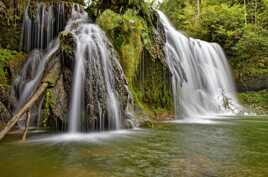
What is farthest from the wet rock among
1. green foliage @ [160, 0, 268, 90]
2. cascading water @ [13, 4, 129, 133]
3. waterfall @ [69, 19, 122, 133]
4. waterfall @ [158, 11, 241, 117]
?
green foliage @ [160, 0, 268, 90]

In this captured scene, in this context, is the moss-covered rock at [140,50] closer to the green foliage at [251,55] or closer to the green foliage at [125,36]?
the green foliage at [125,36]

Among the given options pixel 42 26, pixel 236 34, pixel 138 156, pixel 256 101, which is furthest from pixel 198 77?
pixel 138 156

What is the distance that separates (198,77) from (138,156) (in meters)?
11.1

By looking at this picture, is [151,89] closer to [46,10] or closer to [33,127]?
[33,127]

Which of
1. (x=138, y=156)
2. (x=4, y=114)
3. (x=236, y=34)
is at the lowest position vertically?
(x=138, y=156)

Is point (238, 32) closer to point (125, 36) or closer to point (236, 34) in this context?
point (236, 34)

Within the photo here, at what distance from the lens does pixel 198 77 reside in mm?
14820

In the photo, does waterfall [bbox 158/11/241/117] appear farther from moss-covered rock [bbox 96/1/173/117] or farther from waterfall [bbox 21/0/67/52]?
waterfall [bbox 21/0/67/52]

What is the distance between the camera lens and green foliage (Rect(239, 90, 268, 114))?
15288 millimetres

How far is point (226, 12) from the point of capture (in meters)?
19.5

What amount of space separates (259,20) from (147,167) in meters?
20.0

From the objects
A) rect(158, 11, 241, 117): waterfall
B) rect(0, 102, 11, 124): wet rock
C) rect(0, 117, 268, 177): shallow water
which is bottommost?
rect(0, 117, 268, 177): shallow water

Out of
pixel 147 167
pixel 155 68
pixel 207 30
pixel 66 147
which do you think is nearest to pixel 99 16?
pixel 155 68

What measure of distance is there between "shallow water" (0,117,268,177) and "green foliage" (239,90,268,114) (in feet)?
31.8
